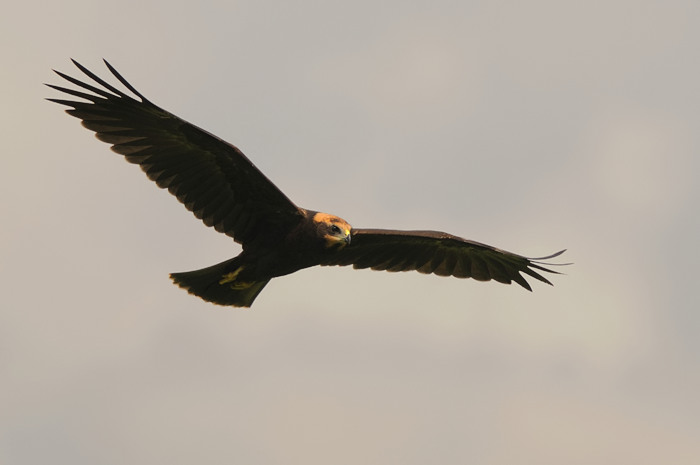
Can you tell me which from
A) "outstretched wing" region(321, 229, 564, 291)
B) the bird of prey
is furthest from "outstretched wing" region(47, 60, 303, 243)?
"outstretched wing" region(321, 229, 564, 291)

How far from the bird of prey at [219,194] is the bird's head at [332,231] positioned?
1 centimetres

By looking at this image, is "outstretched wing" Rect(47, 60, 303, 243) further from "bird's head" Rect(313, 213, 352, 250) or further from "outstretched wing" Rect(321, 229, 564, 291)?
"outstretched wing" Rect(321, 229, 564, 291)

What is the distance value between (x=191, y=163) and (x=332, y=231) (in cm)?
182

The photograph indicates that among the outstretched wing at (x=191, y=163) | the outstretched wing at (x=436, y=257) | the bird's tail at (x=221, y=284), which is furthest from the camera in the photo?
the outstretched wing at (x=436, y=257)

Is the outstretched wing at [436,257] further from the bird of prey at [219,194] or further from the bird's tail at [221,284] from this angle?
the bird's tail at [221,284]

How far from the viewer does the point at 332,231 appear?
15.5 metres

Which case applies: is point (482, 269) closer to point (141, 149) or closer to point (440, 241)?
point (440, 241)

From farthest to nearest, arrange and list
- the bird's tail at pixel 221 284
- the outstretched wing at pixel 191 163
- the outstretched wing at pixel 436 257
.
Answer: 1. the outstretched wing at pixel 436 257
2. the bird's tail at pixel 221 284
3. the outstretched wing at pixel 191 163

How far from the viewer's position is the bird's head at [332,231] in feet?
50.7

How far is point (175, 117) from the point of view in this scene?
15180 mm

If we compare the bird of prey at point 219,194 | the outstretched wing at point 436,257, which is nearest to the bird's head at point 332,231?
the bird of prey at point 219,194

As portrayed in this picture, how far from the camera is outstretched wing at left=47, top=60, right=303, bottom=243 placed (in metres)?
15.2

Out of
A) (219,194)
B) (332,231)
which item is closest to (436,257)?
(332,231)

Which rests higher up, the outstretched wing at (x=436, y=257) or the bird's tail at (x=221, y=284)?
the outstretched wing at (x=436, y=257)
